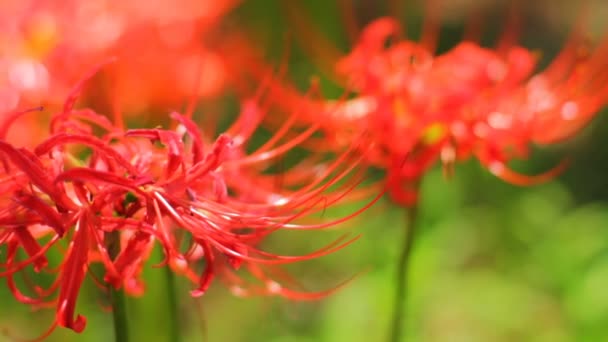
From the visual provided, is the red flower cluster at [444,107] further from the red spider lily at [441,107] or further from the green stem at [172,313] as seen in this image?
the green stem at [172,313]

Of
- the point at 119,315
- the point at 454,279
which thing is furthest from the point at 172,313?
the point at 454,279

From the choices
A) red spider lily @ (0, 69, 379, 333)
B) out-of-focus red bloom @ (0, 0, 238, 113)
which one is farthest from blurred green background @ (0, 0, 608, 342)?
red spider lily @ (0, 69, 379, 333)

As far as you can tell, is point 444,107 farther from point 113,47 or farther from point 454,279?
point 454,279

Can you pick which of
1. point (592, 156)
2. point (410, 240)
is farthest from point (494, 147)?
point (592, 156)

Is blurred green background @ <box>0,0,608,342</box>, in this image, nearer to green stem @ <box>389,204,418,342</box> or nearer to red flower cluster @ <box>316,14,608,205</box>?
red flower cluster @ <box>316,14,608,205</box>

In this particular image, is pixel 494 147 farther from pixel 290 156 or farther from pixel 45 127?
pixel 290 156

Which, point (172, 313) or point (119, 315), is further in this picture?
point (172, 313)

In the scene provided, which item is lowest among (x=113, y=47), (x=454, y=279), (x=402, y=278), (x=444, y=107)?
(x=454, y=279)

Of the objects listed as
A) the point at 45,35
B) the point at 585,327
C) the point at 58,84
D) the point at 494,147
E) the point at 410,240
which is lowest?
the point at 585,327
